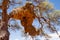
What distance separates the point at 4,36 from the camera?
316 inches

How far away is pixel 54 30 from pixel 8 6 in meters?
2.16

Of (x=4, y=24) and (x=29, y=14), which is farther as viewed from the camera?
(x=29, y=14)

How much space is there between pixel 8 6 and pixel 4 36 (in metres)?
1.33

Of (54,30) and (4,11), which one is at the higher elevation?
(4,11)

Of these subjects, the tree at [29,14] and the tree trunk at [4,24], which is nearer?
the tree trunk at [4,24]

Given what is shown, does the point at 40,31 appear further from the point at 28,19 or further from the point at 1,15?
the point at 1,15

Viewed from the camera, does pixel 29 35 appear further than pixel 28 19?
Yes

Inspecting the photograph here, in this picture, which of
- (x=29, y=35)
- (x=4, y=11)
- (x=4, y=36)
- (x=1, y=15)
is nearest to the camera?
(x=4, y=36)

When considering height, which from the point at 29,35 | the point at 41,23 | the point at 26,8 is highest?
the point at 26,8

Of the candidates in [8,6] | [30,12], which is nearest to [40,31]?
[30,12]

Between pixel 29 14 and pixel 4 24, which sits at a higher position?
pixel 29 14

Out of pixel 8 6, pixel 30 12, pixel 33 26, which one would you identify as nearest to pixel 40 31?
pixel 33 26

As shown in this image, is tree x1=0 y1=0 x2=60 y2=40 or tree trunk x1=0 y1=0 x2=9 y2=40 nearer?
tree trunk x1=0 y1=0 x2=9 y2=40

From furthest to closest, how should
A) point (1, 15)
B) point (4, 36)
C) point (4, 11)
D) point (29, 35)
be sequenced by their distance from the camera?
point (29, 35) < point (1, 15) < point (4, 11) < point (4, 36)
